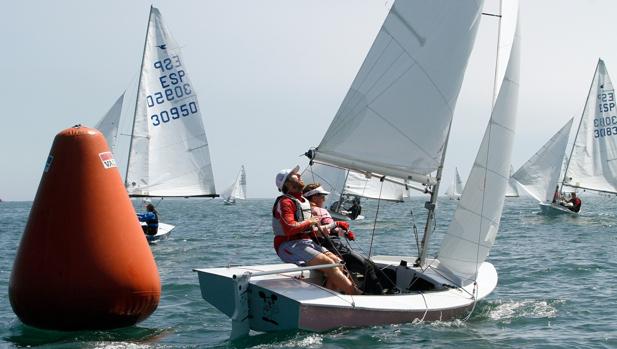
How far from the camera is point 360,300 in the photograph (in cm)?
721

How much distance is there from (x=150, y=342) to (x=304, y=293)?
1.43 meters

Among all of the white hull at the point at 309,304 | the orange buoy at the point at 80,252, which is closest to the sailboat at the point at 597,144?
the white hull at the point at 309,304

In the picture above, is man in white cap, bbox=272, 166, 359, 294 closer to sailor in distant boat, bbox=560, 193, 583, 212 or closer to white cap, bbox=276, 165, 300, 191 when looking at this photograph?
white cap, bbox=276, 165, 300, 191

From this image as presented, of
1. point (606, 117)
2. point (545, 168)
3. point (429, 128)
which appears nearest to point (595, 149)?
point (606, 117)

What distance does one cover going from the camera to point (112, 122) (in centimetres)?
2373

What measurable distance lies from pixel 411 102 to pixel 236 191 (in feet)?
217

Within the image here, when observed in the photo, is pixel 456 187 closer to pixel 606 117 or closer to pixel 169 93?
pixel 606 117

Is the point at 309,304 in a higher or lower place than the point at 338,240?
lower

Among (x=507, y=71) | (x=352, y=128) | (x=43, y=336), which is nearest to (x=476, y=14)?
(x=507, y=71)

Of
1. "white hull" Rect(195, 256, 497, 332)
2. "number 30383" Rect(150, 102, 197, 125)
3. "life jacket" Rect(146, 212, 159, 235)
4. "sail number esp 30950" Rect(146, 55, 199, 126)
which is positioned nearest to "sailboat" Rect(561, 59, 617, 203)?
"number 30383" Rect(150, 102, 197, 125)

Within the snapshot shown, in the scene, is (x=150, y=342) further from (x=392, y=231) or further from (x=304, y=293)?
(x=392, y=231)

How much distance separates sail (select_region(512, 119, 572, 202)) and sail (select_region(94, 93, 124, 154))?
18.9 metres

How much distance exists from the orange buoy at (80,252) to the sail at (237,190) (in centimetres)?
6578

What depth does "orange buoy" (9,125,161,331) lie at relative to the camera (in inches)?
266
